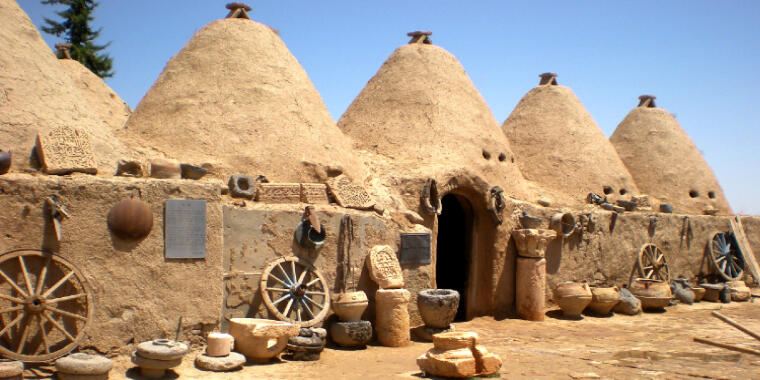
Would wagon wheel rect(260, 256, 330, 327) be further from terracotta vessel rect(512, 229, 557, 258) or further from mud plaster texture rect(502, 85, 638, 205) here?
mud plaster texture rect(502, 85, 638, 205)

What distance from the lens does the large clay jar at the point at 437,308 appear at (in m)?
8.93

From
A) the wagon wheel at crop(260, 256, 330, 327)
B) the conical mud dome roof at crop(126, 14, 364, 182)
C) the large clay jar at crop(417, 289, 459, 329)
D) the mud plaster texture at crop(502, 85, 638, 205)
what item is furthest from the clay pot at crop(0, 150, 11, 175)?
the mud plaster texture at crop(502, 85, 638, 205)

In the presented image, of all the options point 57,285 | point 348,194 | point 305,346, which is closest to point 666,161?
point 348,194

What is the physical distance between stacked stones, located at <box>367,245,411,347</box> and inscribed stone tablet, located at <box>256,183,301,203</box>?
1301 millimetres

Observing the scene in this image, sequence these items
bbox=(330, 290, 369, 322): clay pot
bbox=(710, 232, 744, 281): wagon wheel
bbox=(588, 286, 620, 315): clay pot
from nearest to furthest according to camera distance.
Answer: bbox=(330, 290, 369, 322): clay pot < bbox=(588, 286, 620, 315): clay pot < bbox=(710, 232, 744, 281): wagon wheel

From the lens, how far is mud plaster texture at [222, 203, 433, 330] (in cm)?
791

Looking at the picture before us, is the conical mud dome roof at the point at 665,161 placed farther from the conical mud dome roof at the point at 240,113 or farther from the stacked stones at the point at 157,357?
the stacked stones at the point at 157,357

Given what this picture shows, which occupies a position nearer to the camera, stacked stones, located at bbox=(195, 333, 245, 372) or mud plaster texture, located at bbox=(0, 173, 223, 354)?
mud plaster texture, located at bbox=(0, 173, 223, 354)

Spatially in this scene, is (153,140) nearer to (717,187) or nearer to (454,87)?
(454,87)

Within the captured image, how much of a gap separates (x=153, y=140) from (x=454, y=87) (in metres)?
6.42

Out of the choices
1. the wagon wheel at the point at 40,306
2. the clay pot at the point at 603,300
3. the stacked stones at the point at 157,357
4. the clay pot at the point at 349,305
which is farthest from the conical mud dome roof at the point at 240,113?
the clay pot at the point at 603,300

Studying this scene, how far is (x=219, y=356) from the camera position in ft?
23.0

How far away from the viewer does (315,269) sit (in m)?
8.54

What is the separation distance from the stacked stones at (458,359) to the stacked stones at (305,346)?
1.30m
